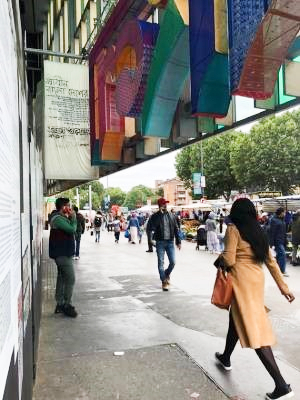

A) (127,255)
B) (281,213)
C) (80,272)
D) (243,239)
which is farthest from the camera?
(127,255)

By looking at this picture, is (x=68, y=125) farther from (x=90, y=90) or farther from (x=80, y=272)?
(x=80, y=272)

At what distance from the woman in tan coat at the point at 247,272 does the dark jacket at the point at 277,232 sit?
6.45 metres

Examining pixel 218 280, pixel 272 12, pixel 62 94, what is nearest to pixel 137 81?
pixel 62 94

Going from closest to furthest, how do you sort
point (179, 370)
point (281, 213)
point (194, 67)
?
1. point (179, 370)
2. point (194, 67)
3. point (281, 213)

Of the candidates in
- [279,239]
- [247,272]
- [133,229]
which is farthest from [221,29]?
[133,229]

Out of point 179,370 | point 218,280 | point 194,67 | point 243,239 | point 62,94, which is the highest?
point 62,94

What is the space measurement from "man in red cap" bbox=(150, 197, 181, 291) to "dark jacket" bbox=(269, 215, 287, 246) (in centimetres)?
280

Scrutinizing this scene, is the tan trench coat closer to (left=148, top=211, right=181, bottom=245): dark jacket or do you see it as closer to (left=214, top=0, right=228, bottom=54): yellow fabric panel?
(left=214, top=0, right=228, bottom=54): yellow fabric panel

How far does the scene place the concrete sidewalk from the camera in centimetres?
397

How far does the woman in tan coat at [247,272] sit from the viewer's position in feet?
12.8

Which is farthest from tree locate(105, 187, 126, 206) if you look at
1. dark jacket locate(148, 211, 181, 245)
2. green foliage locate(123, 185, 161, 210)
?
dark jacket locate(148, 211, 181, 245)

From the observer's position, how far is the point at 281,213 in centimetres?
1061

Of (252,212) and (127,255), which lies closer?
(252,212)

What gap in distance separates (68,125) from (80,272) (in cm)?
479
